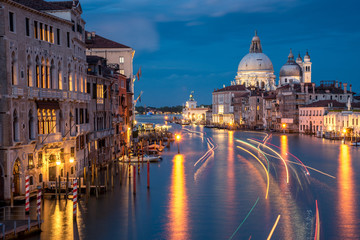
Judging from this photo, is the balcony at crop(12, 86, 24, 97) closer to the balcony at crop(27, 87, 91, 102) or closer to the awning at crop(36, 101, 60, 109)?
the balcony at crop(27, 87, 91, 102)

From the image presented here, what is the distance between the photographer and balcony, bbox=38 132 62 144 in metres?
20.3

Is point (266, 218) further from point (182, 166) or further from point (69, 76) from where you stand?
point (182, 166)

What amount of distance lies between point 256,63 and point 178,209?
125206 millimetres

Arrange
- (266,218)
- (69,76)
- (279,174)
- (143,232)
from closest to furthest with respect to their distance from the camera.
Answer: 1. (143,232)
2. (266,218)
3. (69,76)
4. (279,174)

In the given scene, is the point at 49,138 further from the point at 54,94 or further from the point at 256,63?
the point at 256,63

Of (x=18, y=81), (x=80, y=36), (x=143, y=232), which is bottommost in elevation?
(x=143, y=232)

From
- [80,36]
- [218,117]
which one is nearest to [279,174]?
[80,36]

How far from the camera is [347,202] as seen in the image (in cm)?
2084

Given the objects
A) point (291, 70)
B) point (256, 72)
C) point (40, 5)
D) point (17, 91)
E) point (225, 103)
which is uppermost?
point (256, 72)

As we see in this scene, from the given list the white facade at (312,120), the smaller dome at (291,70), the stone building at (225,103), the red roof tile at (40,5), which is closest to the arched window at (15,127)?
the red roof tile at (40,5)

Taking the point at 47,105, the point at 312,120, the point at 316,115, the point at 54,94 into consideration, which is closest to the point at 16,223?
the point at 47,105

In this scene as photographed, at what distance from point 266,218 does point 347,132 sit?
4520 cm

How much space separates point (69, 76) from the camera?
2306cm

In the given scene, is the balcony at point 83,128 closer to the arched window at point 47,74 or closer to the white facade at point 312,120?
the arched window at point 47,74
